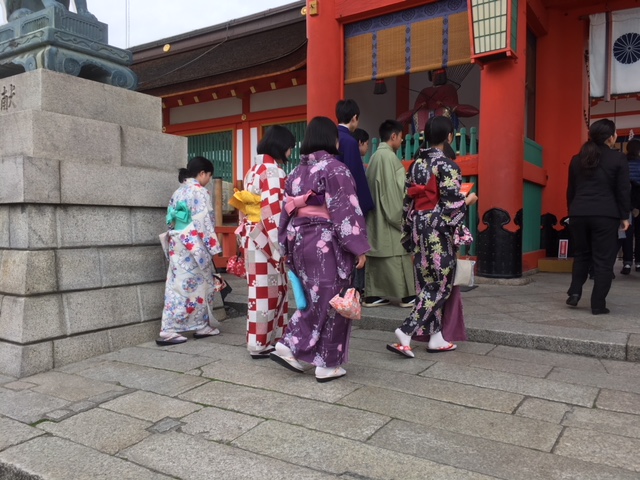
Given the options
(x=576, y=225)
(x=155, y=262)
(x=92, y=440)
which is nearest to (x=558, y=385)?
(x=576, y=225)

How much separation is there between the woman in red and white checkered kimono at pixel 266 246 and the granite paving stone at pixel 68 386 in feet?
3.54

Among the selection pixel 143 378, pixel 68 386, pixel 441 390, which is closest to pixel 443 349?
pixel 441 390

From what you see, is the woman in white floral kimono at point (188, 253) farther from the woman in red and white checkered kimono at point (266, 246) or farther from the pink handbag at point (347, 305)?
the pink handbag at point (347, 305)

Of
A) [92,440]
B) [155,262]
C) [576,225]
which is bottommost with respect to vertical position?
[92,440]

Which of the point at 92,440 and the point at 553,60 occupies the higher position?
the point at 553,60

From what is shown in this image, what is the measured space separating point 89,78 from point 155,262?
1.81 m

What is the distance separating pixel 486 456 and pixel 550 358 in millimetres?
1864

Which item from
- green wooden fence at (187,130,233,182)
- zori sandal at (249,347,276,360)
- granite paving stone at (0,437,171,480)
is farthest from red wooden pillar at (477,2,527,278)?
green wooden fence at (187,130,233,182)

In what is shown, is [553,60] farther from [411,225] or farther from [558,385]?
[558,385]

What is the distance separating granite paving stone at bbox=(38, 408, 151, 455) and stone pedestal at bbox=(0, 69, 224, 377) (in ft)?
3.83

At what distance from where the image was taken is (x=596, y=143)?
4902 mm

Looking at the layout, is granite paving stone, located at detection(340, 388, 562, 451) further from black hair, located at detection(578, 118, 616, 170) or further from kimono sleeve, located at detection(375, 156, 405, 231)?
black hair, located at detection(578, 118, 616, 170)

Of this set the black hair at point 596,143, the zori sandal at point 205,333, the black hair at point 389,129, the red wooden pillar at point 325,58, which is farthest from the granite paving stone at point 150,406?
the red wooden pillar at point 325,58

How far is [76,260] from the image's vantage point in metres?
4.16
